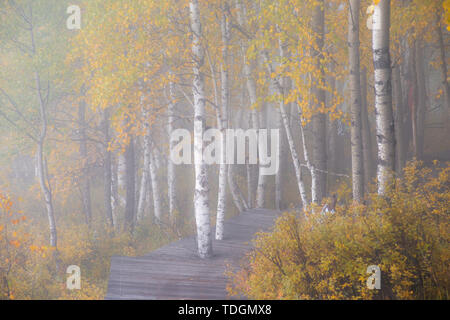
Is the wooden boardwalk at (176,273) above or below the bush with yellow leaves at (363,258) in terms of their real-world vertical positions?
below

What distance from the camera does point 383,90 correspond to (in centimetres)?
600

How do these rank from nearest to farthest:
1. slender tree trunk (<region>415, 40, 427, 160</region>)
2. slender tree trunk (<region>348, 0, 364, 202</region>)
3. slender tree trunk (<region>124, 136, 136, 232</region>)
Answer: slender tree trunk (<region>348, 0, 364, 202</region>)
slender tree trunk (<region>124, 136, 136, 232</region>)
slender tree trunk (<region>415, 40, 427, 160</region>)

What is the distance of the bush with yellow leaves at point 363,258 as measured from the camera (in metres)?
4.61

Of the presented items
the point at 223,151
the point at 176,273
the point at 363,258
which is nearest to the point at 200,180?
the point at 223,151

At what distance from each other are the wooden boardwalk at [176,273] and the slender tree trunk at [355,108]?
9.20 ft

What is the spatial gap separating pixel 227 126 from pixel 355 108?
175 inches

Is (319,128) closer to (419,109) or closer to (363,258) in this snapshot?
(363,258)

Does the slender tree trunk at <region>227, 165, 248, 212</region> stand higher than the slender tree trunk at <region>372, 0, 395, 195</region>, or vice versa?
the slender tree trunk at <region>372, 0, 395, 195</region>

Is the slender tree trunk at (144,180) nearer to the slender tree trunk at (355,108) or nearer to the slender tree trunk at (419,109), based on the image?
the slender tree trunk at (355,108)

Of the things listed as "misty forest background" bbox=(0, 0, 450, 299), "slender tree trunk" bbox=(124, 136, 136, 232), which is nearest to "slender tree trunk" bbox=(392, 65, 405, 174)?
"misty forest background" bbox=(0, 0, 450, 299)

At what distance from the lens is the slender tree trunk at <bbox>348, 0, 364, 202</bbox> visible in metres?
7.27

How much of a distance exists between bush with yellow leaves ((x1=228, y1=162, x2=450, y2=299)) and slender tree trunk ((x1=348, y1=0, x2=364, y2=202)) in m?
1.89

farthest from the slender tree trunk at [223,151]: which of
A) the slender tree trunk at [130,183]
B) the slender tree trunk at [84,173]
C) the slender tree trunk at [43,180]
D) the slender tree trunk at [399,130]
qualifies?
the slender tree trunk at [84,173]

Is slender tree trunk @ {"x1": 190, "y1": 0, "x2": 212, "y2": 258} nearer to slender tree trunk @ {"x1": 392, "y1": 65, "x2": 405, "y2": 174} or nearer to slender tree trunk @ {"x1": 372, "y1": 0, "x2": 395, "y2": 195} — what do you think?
slender tree trunk @ {"x1": 372, "y1": 0, "x2": 395, "y2": 195}
